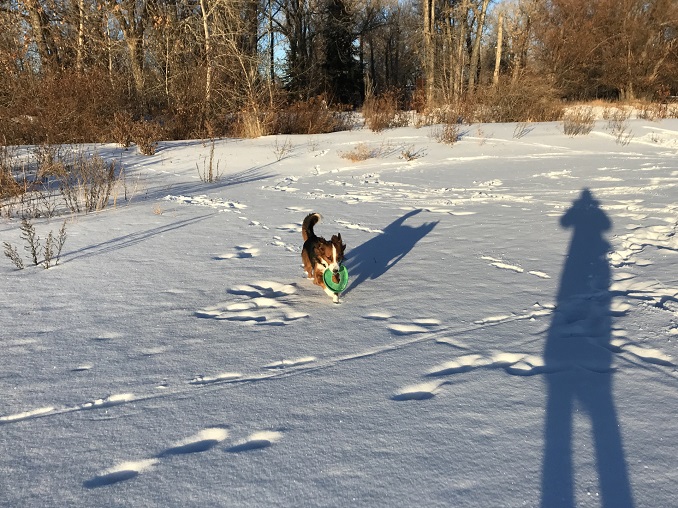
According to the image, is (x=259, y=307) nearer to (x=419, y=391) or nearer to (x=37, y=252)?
(x=419, y=391)

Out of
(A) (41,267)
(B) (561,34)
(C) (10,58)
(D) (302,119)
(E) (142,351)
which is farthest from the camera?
(B) (561,34)

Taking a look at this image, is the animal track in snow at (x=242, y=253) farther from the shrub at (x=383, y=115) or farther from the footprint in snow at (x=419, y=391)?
the shrub at (x=383, y=115)

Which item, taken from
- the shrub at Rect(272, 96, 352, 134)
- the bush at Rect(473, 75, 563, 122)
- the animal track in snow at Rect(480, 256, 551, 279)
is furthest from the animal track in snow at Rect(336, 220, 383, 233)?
the bush at Rect(473, 75, 563, 122)

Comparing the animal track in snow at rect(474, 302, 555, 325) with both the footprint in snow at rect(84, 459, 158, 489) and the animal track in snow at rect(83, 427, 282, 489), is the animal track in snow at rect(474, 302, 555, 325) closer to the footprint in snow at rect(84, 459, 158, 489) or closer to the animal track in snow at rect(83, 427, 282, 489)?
the animal track in snow at rect(83, 427, 282, 489)

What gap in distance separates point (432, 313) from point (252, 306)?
4.16 ft

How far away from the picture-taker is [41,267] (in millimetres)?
3887

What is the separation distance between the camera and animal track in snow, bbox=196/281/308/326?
3.12 meters

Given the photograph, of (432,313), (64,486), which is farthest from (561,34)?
A: (64,486)

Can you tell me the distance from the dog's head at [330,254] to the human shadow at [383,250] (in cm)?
42

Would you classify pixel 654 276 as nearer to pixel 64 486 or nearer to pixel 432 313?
pixel 432 313

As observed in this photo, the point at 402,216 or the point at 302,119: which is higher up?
the point at 302,119

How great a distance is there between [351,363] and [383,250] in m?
2.23

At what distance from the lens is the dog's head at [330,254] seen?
3252mm

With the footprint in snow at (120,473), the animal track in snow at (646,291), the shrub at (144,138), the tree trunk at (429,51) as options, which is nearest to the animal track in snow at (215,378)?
the footprint in snow at (120,473)
